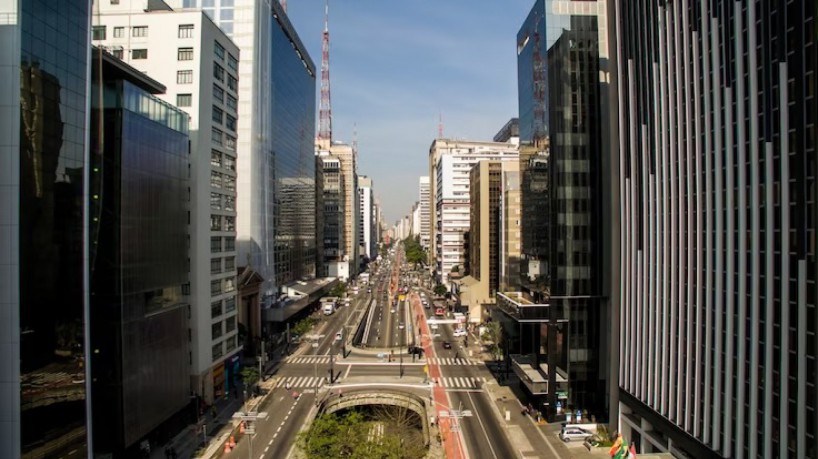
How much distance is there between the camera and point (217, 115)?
59.2 meters

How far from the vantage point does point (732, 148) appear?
3141 cm

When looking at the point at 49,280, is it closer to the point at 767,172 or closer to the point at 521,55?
the point at 767,172

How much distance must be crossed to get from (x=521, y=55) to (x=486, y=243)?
176 feet

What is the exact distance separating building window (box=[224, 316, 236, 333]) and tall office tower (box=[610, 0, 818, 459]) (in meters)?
41.8

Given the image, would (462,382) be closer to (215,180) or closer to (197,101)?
(215,180)

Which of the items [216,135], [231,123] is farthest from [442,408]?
[231,123]

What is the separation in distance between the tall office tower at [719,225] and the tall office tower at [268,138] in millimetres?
58709

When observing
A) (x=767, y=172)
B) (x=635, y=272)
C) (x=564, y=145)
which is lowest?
(x=635, y=272)

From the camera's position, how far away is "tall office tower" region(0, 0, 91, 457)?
28359 mm

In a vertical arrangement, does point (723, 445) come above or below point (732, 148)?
below

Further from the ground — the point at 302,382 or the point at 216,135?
the point at 216,135

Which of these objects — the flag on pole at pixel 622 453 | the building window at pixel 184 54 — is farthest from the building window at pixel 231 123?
the flag on pole at pixel 622 453

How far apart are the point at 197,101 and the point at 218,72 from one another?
6.50m

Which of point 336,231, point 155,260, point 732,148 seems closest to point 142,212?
point 155,260
